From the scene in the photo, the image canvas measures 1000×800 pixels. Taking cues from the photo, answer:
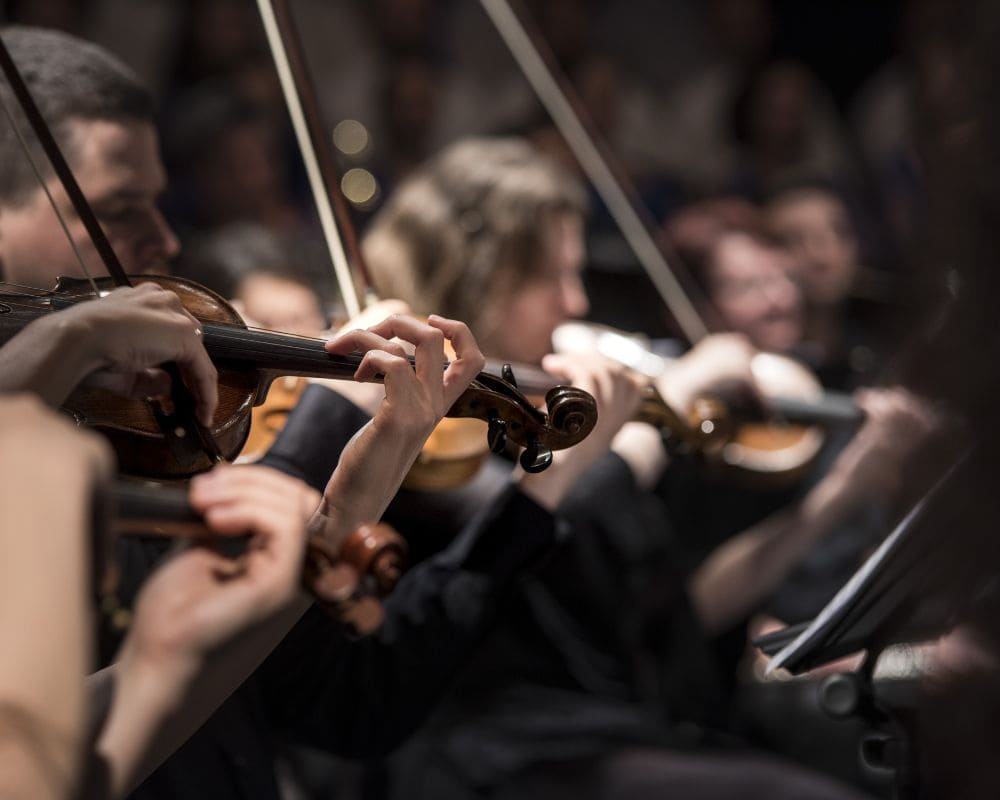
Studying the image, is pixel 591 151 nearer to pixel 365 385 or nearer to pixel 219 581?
pixel 365 385

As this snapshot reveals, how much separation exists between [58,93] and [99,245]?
0.51 feet

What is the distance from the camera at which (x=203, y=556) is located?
55 centimetres

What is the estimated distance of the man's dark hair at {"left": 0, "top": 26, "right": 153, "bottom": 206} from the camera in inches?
32.4

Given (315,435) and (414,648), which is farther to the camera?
(414,648)

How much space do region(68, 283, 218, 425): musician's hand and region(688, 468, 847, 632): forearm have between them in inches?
47.6

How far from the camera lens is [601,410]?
1053 millimetres

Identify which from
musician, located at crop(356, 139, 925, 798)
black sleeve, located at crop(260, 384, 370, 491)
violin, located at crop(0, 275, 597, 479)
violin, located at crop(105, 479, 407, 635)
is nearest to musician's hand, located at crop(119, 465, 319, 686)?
violin, located at crop(105, 479, 407, 635)

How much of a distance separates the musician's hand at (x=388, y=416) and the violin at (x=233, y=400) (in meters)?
0.03

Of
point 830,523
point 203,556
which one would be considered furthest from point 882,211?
point 203,556

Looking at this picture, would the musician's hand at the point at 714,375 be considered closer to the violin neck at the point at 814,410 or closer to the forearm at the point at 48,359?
the violin neck at the point at 814,410

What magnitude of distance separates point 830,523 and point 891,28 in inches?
91.2

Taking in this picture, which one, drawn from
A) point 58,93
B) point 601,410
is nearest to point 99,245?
point 58,93

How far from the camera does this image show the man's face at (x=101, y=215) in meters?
0.79

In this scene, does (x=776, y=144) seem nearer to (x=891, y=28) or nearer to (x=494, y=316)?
(x=891, y=28)
